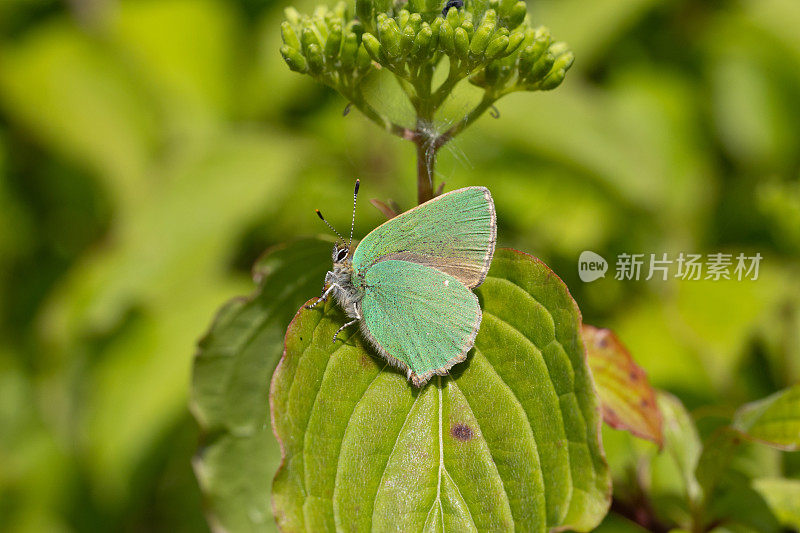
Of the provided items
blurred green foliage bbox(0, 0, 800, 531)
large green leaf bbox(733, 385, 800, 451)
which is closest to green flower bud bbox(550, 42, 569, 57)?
large green leaf bbox(733, 385, 800, 451)

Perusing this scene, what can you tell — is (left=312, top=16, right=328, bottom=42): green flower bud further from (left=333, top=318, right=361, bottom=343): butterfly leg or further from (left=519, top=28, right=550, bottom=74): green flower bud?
(left=333, top=318, right=361, bottom=343): butterfly leg

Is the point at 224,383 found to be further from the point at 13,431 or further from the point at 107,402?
the point at 13,431

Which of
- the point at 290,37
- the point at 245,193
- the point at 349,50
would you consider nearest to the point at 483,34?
the point at 349,50

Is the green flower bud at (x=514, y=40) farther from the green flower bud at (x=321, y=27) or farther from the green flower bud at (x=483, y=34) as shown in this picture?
the green flower bud at (x=321, y=27)

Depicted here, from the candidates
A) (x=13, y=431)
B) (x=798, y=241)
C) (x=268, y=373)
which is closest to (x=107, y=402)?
(x=13, y=431)

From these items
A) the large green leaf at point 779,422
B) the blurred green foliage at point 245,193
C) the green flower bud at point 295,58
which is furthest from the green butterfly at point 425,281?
the blurred green foliage at point 245,193

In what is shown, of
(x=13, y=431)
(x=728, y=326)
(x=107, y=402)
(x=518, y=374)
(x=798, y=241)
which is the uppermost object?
(x=518, y=374)

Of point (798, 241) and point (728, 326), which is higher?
point (798, 241)
